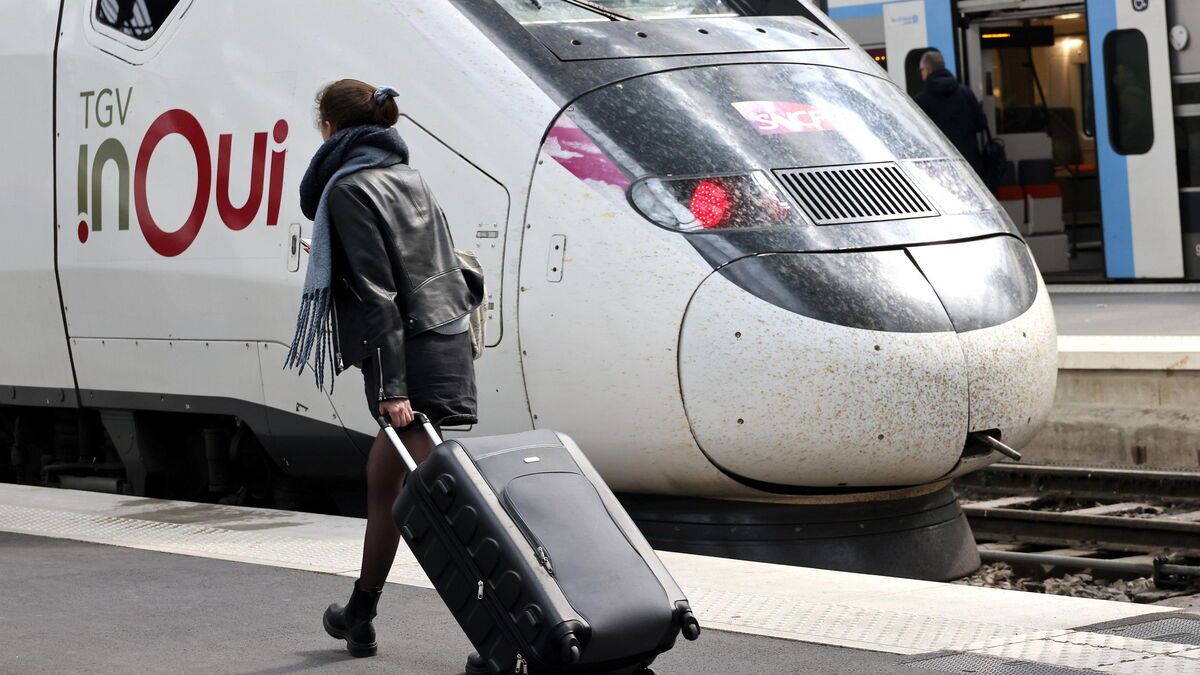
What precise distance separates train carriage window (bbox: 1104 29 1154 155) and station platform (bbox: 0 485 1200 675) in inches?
338

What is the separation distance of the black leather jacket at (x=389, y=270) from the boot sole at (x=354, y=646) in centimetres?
67

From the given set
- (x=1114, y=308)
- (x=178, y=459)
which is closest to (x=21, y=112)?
(x=178, y=459)

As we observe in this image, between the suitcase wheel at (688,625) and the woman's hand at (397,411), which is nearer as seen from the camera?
the suitcase wheel at (688,625)

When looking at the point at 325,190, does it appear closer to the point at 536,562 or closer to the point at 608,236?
the point at 536,562

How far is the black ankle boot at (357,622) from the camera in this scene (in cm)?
465

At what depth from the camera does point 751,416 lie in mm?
6023

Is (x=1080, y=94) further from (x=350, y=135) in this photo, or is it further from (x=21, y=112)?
(x=350, y=135)

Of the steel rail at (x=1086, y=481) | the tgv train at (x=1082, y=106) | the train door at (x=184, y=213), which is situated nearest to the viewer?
the train door at (x=184, y=213)

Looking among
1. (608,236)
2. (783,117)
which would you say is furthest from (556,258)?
(783,117)

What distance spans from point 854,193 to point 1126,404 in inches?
158

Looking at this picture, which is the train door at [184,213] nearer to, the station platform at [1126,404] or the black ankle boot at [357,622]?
the black ankle boot at [357,622]

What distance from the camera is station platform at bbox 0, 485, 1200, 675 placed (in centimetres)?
459

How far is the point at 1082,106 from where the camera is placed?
16.9m

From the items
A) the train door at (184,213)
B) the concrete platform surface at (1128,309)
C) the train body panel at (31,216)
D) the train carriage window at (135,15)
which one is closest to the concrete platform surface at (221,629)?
the train door at (184,213)
